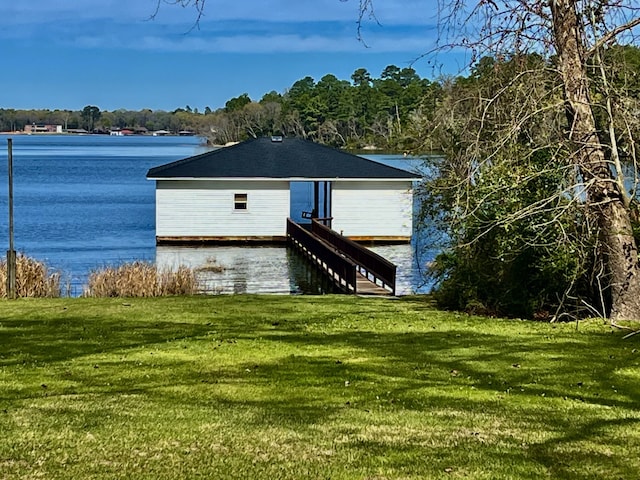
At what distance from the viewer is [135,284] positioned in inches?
659

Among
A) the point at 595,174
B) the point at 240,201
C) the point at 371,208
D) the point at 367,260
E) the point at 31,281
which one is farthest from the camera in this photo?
the point at 371,208

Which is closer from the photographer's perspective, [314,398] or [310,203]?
[314,398]

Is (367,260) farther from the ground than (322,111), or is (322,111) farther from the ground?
(322,111)

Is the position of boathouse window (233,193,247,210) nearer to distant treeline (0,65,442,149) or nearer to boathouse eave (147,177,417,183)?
boathouse eave (147,177,417,183)

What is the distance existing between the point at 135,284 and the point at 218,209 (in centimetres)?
1583

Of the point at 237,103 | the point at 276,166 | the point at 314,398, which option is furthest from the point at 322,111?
the point at 314,398

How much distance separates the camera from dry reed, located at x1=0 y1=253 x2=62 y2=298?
15.8m

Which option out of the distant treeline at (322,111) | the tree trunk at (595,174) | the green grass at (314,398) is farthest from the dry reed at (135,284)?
the distant treeline at (322,111)

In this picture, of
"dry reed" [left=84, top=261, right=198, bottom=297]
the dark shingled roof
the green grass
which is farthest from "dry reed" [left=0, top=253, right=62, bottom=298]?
the dark shingled roof

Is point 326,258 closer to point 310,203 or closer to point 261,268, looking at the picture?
point 261,268

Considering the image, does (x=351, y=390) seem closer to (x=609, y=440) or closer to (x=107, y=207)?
(x=609, y=440)

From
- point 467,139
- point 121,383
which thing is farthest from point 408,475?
point 467,139

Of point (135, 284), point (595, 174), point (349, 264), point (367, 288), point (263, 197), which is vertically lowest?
point (367, 288)

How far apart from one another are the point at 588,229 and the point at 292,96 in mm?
122199
